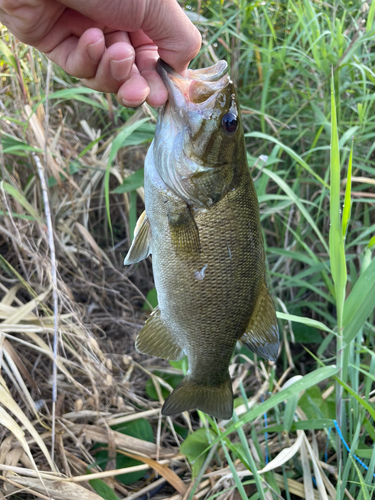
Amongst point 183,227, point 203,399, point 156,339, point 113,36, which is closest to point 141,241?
point 183,227

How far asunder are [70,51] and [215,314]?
40.8 inches

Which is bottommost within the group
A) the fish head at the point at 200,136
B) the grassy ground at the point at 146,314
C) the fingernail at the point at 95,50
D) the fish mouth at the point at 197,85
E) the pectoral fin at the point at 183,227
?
the grassy ground at the point at 146,314

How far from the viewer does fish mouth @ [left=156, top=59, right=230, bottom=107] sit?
3.65ft

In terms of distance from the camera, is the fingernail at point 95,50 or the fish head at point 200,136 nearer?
the fish head at point 200,136

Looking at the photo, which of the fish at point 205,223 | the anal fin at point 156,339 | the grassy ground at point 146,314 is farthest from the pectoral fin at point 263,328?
the anal fin at point 156,339

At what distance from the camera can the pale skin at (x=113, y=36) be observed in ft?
3.93

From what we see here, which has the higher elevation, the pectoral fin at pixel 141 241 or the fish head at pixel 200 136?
the fish head at pixel 200 136

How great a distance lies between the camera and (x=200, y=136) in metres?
1.15

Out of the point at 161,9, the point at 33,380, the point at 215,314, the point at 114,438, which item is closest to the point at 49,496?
the point at 114,438

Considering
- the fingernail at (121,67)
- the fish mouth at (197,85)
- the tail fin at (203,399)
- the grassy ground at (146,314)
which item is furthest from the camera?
the grassy ground at (146,314)

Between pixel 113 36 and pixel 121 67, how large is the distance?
0.72 ft

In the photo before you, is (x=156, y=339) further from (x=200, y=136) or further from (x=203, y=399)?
(x=200, y=136)

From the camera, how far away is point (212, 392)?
135 cm

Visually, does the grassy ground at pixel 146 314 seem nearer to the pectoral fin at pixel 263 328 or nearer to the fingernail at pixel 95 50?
the pectoral fin at pixel 263 328
